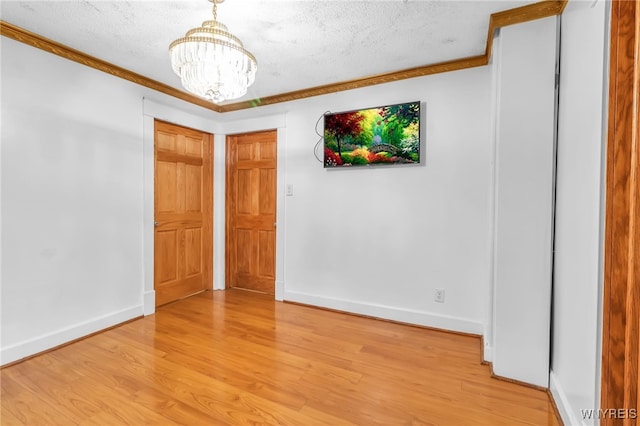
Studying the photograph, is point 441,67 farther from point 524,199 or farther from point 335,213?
point 335,213

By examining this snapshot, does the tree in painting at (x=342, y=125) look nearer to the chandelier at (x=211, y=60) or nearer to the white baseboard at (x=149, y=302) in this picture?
the chandelier at (x=211, y=60)

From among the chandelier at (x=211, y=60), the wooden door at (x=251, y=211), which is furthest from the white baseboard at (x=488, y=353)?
the chandelier at (x=211, y=60)

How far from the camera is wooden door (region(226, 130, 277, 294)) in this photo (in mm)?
3852

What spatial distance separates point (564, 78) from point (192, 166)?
11.9 ft

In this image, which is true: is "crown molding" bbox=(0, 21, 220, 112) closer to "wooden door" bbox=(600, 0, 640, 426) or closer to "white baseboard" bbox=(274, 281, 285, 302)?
"white baseboard" bbox=(274, 281, 285, 302)

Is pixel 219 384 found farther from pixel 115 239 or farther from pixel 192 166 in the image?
pixel 192 166

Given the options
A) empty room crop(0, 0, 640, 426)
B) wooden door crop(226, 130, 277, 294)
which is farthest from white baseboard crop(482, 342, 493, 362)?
wooden door crop(226, 130, 277, 294)

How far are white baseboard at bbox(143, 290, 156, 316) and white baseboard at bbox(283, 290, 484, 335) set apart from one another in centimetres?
140

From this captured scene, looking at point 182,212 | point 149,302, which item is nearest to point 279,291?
point 149,302

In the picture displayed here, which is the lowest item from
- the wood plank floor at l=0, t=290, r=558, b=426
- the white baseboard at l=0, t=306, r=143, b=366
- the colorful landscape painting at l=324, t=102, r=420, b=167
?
the wood plank floor at l=0, t=290, r=558, b=426

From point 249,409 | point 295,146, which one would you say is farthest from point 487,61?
point 249,409

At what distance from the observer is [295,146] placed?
11.7 ft

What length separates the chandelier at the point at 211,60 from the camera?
5.47 ft

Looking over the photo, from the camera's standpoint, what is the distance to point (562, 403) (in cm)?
169
